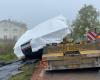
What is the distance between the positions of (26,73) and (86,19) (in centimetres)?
3818

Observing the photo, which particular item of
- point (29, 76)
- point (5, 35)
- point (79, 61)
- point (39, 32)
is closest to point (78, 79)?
point (79, 61)

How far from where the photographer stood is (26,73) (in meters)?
15.4

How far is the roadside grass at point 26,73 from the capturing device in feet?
47.7

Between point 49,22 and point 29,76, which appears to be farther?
point 49,22

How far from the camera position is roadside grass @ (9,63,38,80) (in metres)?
14.5

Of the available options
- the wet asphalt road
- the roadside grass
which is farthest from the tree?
the roadside grass

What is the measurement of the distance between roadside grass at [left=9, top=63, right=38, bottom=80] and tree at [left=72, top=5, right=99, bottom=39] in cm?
3430

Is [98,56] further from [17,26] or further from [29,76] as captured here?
[17,26]

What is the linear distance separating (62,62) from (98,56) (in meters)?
1.37

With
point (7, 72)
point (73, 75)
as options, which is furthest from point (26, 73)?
point (73, 75)

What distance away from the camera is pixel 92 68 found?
46.0 feet

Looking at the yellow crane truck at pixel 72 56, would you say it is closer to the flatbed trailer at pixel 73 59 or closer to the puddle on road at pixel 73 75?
the flatbed trailer at pixel 73 59

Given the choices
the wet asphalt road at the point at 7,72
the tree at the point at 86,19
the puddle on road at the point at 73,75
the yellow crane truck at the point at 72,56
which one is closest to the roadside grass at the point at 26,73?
the wet asphalt road at the point at 7,72

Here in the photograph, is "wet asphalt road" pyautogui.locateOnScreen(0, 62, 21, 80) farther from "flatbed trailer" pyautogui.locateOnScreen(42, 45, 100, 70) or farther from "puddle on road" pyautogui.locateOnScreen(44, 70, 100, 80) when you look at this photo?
"flatbed trailer" pyautogui.locateOnScreen(42, 45, 100, 70)
